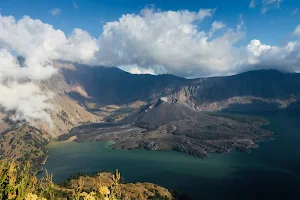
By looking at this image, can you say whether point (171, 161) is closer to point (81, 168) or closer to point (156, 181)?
point (156, 181)

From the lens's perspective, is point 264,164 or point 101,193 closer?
point 101,193

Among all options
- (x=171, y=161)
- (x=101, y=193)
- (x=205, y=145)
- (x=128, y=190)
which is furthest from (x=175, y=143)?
(x=101, y=193)

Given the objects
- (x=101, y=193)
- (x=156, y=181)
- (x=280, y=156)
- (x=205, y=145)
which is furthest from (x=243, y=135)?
(x=101, y=193)

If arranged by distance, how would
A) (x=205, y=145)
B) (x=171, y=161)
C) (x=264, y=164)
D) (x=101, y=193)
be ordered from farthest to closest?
(x=205, y=145)
(x=171, y=161)
(x=264, y=164)
(x=101, y=193)

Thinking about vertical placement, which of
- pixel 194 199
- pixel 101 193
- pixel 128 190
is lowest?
pixel 194 199

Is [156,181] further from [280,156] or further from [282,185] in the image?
[280,156]

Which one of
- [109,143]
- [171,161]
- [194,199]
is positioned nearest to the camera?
[194,199]

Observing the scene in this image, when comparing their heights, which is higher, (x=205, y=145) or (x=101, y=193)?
(x=101, y=193)
